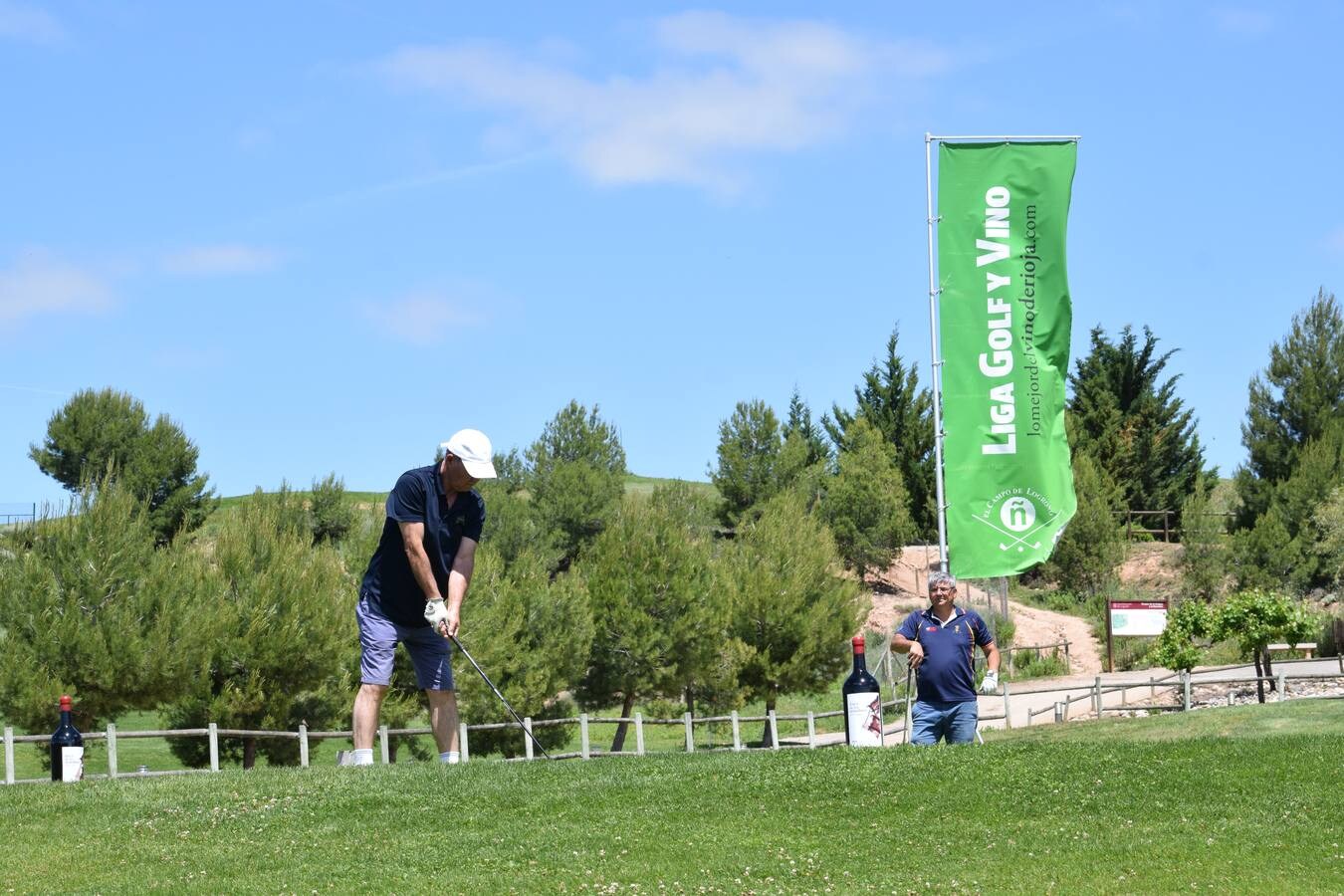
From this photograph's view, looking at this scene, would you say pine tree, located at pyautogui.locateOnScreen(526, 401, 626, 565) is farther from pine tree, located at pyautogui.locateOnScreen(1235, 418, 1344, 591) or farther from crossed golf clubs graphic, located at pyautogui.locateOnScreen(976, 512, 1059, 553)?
crossed golf clubs graphic, located at pyautogui.locateOnScreen(976, 512, 1059, 553)

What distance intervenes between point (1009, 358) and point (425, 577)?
14146 millimetres

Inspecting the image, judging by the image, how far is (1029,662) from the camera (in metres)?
52.9

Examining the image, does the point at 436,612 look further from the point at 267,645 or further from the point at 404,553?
the point at 267,645

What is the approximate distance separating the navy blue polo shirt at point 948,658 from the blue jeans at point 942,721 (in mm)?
54

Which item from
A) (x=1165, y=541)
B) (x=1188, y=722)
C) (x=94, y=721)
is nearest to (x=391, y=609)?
(x=1188, y=722)

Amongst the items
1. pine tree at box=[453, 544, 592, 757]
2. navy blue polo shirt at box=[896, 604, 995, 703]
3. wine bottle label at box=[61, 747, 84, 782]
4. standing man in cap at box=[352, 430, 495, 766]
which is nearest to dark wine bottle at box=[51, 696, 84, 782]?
wine bottle label at box=[61, 747, 84, 782]

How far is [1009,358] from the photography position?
861 inches

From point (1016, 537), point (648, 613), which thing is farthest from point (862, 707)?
point (648, 613)

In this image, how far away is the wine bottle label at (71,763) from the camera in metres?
10.1

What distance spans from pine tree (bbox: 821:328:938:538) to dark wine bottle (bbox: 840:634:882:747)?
198 feet

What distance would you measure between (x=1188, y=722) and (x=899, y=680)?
872 inches

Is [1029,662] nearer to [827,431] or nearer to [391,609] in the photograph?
[827,431]

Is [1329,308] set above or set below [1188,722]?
above

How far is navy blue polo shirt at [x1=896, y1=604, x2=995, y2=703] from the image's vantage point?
10719 millimetres
